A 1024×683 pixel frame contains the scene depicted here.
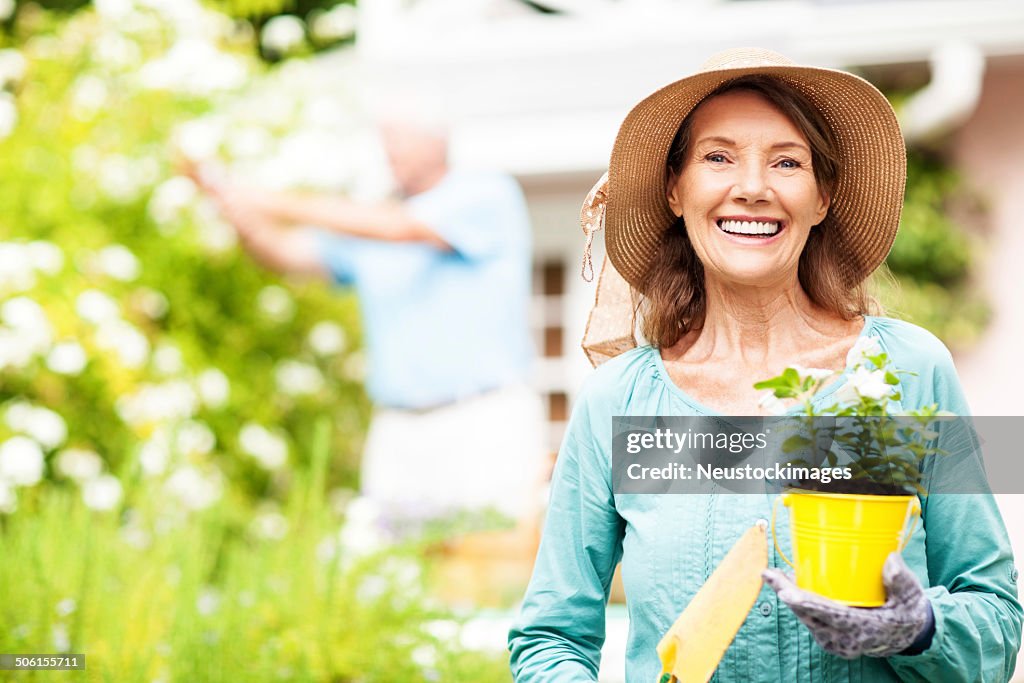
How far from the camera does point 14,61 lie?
609 cm

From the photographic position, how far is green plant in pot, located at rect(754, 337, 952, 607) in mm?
1305

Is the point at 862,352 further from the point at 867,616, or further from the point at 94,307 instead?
the point at 94,307

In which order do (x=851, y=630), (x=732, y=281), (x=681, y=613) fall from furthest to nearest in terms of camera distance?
(x=732, y=281)
(x=681, y=613)
(x=851, y=630)

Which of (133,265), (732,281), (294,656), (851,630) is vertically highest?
(732,281)

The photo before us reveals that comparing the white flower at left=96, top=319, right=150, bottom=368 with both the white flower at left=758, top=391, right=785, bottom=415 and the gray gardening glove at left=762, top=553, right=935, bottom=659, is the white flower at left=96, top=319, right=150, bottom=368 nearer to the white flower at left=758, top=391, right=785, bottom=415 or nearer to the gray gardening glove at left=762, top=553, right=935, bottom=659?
the white flower at left=758, top=391, right=785, bottom=415

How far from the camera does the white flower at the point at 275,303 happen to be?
6465 mm

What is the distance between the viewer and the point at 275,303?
6488mm

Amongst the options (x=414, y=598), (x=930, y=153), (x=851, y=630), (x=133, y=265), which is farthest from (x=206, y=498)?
(x=851, y=630)

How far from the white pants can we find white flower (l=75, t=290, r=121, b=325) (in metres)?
1.28

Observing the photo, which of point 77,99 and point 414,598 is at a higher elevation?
point 77,99

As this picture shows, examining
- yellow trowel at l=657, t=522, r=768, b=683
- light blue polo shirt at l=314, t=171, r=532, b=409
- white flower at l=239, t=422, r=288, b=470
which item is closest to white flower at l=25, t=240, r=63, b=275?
white flower at l=239, t=422, r=288, b=470

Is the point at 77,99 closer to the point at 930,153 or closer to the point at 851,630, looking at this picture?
the point at 930,153

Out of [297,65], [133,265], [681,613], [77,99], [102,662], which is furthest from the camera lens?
[297,65]

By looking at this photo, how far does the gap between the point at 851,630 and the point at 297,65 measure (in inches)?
225
